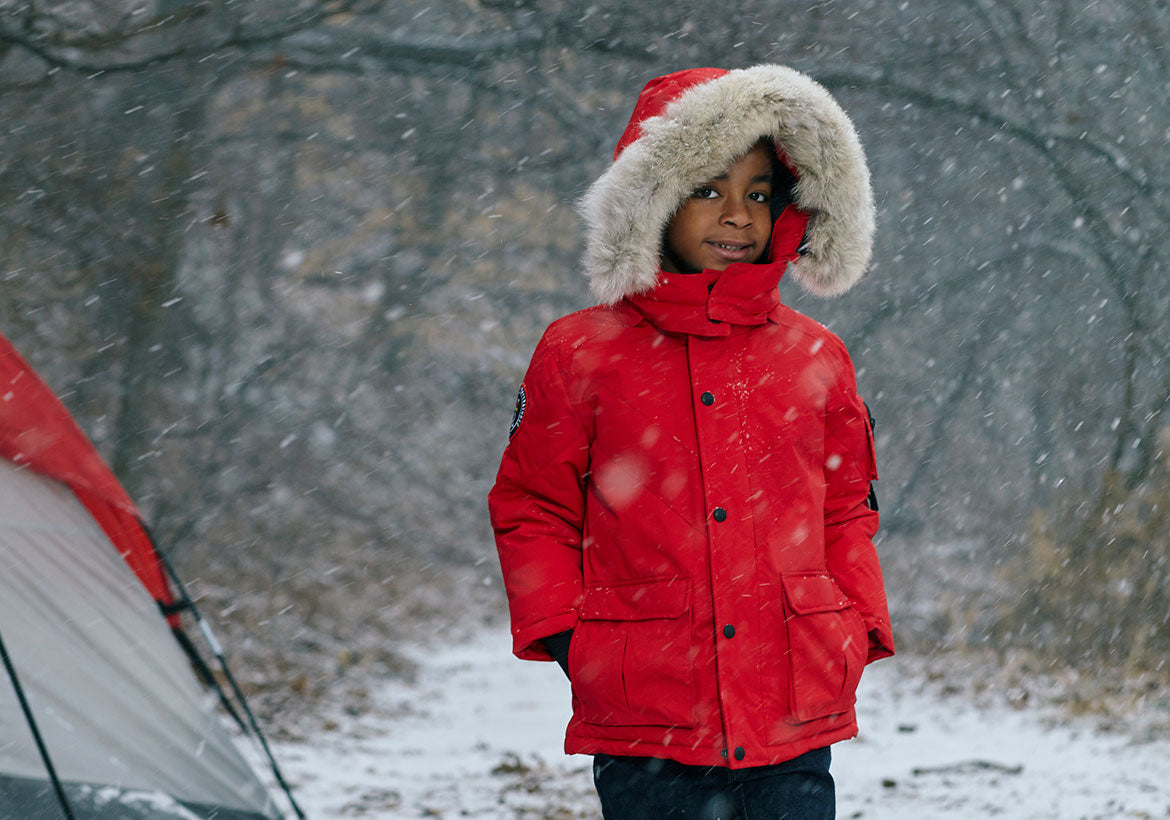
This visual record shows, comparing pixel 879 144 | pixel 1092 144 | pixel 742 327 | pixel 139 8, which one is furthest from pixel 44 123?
pixel 1092 144

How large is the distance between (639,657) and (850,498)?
22.3 inches

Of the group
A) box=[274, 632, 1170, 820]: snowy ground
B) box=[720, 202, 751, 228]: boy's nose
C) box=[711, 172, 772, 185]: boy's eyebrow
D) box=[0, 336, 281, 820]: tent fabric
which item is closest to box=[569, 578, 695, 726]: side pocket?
box=[720, 202, 751, 228]: boy's nose

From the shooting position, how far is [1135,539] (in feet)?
19.6

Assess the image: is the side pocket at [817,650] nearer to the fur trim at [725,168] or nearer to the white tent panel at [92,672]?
the fur trim at [725,168]

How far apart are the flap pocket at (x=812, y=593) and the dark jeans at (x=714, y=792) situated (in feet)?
0.92

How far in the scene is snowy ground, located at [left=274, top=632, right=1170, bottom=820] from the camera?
14.0 ft

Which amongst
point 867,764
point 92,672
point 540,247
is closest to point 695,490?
point 92,672

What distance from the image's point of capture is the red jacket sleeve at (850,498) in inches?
83.9

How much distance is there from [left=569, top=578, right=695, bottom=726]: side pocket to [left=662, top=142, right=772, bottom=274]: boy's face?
66cm

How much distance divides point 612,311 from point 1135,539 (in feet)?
15.9

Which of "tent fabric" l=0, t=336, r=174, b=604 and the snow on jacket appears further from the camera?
"tent fabric" l=0, t=336, r=174, b=604

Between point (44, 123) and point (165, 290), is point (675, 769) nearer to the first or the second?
point (165, 290)

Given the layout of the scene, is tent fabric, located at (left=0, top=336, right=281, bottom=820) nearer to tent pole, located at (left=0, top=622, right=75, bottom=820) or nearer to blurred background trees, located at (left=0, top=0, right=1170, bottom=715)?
tent pole, located at (left=0, top=622, right=75, bottom=820)

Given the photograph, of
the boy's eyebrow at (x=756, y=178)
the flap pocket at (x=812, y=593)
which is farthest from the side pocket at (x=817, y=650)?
the boy's eyebrow at (x=756, y=178)
